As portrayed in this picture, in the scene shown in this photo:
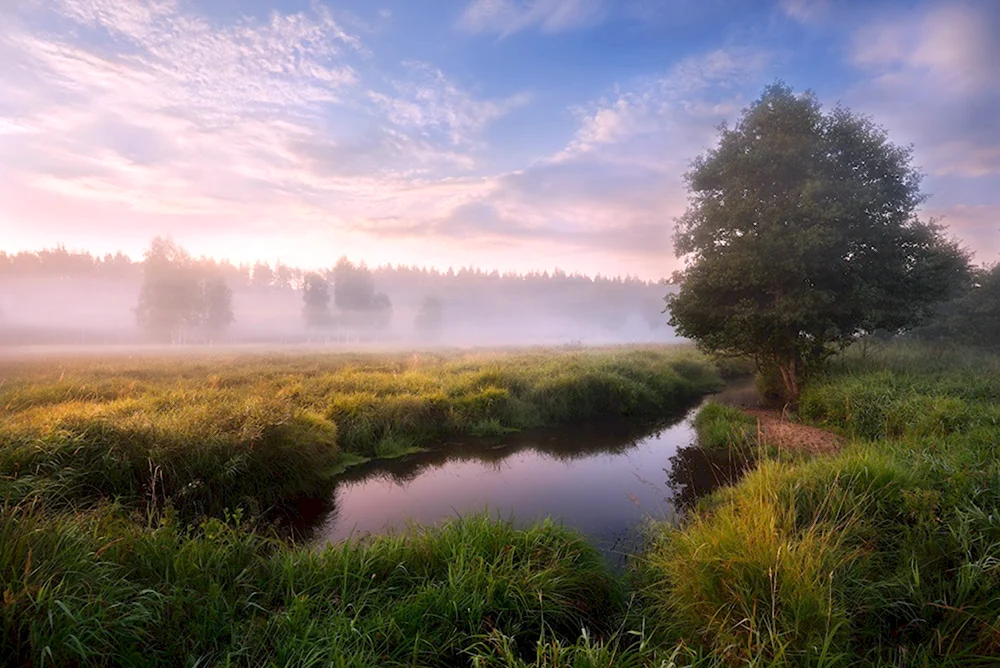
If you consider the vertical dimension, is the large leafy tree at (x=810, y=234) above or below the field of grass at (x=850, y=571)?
above

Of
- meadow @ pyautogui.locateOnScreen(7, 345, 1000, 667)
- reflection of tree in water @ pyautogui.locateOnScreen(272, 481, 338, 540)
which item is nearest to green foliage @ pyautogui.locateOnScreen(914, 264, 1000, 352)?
meadow @ pyautogui.locateOnScreen(7, 345, 1000, 667)

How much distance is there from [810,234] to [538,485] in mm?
11810

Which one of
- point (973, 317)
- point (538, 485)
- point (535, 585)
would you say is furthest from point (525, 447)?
point (973, 317)

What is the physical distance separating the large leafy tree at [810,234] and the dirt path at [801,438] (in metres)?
3.86

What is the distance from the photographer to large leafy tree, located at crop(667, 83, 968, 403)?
14.7 m

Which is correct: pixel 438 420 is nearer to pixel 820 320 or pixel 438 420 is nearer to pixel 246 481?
pixel 246 481

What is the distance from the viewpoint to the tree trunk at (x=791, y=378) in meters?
17.2

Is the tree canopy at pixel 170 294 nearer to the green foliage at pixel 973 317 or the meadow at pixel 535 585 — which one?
the meadow at pixel 535 585

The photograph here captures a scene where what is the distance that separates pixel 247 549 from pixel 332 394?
32.7 feet

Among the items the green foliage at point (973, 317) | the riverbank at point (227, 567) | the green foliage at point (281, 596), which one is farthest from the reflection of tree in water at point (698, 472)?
the green foliage at point (973, 317)

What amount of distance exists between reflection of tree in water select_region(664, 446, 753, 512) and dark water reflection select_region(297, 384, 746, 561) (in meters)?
0.02

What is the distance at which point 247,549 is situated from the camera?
17.0ft

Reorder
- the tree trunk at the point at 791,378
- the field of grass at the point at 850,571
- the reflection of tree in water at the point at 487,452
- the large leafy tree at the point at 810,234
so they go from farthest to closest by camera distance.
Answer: the tree trunk at the point at 791,378 < the large leafy tree at the point at 810,234 < the reflection of tree in water at the point at 487,452 < the field of grass at the point at 850,571

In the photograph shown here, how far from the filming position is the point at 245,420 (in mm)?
9805
